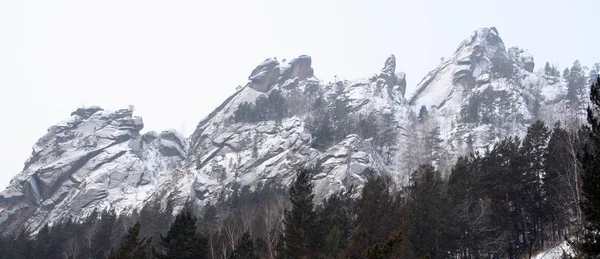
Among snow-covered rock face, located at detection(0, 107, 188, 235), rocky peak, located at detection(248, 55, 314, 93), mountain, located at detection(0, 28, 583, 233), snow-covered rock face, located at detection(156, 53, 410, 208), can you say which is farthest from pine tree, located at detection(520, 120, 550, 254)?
rocky peak, located at detection(248, 55, 314, 93)

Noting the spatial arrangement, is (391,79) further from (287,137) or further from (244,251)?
(244,251)

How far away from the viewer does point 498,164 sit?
35.7m

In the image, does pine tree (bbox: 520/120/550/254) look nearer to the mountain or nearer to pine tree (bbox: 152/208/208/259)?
pine tree (bbox: 152/208/208/259)

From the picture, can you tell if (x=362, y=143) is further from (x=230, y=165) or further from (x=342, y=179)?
(x=230, y=165)

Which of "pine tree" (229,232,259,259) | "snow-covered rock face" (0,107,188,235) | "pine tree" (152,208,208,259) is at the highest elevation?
"snow-covered rock face" (0,107,188,235)

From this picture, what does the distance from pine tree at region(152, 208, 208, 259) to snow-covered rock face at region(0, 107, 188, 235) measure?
74.3 m

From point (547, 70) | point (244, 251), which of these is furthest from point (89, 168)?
point (547, 70)

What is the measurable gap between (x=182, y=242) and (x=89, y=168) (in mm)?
101784

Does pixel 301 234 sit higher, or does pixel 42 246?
pixel 42 246

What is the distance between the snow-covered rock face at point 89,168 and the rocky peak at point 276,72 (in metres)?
33.0

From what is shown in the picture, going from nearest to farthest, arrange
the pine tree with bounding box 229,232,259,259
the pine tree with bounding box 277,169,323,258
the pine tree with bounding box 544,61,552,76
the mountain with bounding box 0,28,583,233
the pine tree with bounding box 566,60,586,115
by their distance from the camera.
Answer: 1. the pine tree with bounding box 277,169,323,258
2. the pine tree with bounding box 229,232,259,259
3. the mountain with bounding box 0,28,583,233
4. the pine tree with bounding box 566,60,586,115
5. the pine tree with bounding box 544,61,552,76

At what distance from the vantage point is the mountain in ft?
327

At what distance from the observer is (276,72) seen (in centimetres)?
14912

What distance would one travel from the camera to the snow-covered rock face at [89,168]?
10575 cm
